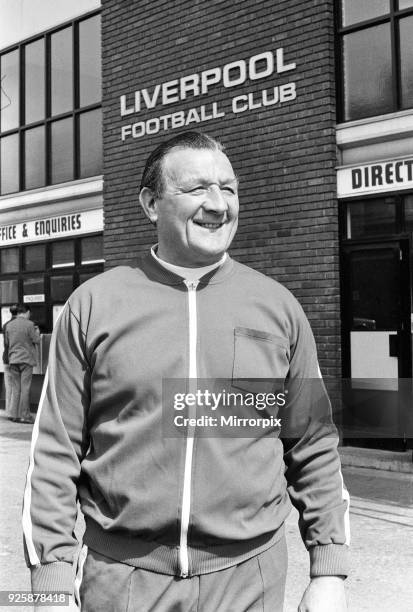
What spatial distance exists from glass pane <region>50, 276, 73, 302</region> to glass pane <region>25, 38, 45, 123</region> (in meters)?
2.82

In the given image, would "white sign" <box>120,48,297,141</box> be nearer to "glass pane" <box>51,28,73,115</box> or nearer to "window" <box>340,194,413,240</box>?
"window" <box>340,194,413,240</box>

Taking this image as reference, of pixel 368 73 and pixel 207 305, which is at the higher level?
pixel 368 73

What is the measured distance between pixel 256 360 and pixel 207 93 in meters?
8.84

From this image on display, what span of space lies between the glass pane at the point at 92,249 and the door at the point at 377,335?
4513 mm

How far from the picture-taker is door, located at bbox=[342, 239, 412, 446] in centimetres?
884

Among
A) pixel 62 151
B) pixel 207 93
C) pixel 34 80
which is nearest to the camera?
pixel 207 93

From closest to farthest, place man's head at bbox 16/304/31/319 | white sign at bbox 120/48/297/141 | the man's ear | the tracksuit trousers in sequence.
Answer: the tracksuit trousers < the man's ear < white sign at bbox 120/48/297/141 < man's head at bbox 16/304/31/319

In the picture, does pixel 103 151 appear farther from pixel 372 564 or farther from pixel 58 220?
pixel 372 564

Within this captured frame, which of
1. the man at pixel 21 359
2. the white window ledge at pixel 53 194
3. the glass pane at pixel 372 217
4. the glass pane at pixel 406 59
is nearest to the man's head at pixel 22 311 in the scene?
the man at pixel 21 359

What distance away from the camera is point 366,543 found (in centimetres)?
564

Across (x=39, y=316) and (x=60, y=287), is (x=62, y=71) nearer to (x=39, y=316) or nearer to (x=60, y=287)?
(x=60, y=287)

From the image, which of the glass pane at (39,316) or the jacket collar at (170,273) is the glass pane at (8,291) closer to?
the glass pane at (39,316)

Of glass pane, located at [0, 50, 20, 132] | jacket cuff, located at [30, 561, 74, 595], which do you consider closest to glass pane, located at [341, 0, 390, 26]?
glass pane, located at [0, 50, 20, 132]

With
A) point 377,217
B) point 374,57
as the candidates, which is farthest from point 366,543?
point 374,57
